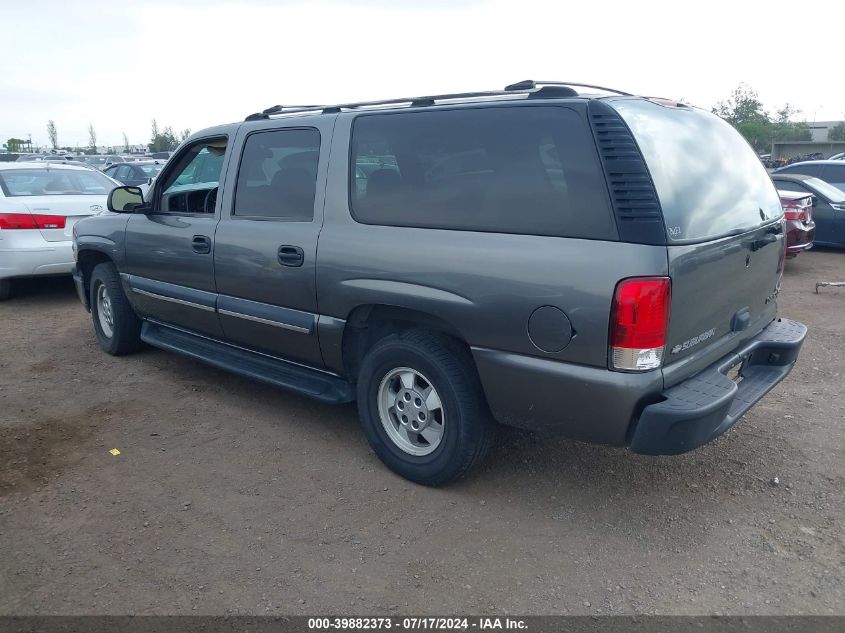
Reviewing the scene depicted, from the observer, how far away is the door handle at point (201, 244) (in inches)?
177

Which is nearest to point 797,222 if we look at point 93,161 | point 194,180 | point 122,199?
point 194,180

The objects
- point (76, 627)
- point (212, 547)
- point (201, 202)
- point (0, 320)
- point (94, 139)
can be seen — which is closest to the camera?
point (76, 627)

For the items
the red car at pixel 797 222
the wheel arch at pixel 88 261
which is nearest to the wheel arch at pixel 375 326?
the wheel arch at pixel 88 261

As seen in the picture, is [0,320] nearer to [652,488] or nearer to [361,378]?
[361,378]

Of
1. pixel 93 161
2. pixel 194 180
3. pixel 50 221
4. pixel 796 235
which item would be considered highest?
pixel 93 161

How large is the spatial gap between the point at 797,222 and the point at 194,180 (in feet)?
24.2

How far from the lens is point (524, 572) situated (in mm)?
2922

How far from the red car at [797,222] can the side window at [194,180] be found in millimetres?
7151

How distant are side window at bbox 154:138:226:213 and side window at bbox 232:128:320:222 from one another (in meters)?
0.34

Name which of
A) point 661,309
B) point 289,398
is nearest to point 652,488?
point 661,309

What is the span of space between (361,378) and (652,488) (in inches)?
65.7

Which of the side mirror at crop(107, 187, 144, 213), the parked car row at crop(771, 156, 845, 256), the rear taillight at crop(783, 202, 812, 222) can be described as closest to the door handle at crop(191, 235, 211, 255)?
the side mirror at crop(107, 187, 144, 213)

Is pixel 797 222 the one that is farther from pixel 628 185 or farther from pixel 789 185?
pixel 628 185

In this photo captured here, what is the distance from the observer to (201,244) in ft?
14.9
